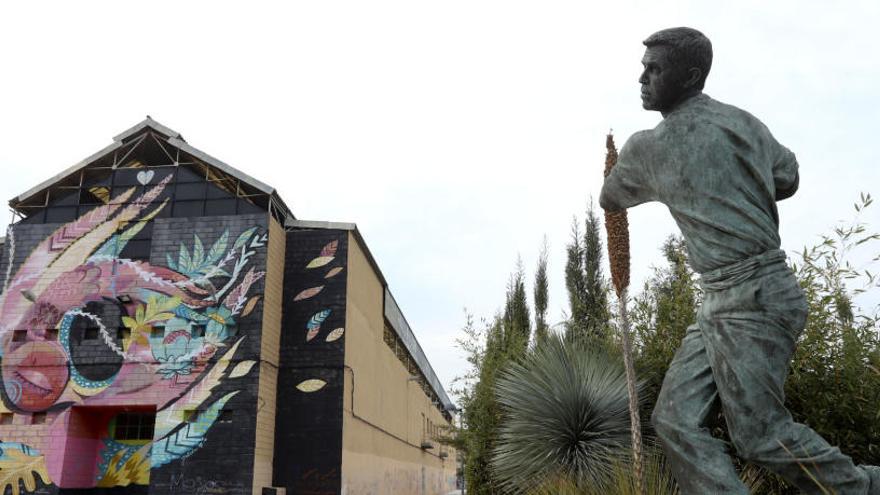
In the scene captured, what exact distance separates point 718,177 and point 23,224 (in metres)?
19.1

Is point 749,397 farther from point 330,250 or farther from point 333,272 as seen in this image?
point 330,250

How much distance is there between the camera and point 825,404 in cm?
642

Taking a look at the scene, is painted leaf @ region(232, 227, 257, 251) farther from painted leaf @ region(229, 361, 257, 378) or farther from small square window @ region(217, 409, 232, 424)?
small square window @ region(217, 409, 232, 424)

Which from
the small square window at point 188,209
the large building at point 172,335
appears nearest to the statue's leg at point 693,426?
the large building at point 172,335

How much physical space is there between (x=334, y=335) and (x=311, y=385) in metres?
1.35

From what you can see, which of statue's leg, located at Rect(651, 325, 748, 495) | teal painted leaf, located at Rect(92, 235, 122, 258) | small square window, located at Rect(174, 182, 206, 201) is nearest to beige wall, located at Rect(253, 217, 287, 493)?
small square window, located at Rect(174, 182, 206, 201)

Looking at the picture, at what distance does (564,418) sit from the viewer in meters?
8.08

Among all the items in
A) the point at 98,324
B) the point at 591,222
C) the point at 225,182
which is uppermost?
the point at 225,182

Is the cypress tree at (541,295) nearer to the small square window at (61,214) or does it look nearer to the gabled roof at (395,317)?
the gabled roof at (395,317)

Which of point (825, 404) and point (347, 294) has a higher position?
point (347, 294)

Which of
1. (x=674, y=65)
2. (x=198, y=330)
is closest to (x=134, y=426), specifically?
(x=198, y=330)

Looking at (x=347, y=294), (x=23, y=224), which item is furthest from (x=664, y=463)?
(x=23, y=224)

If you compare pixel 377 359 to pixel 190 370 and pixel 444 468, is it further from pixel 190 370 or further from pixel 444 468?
pixel 444 468

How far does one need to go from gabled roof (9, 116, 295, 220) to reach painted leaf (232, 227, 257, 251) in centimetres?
103
